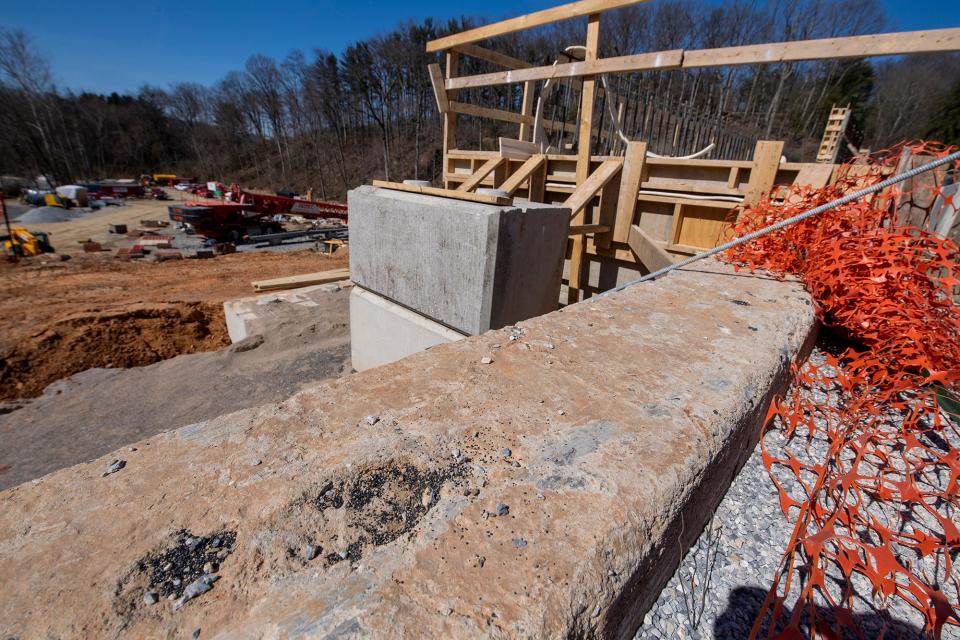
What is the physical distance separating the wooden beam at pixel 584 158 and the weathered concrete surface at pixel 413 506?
2713 mm

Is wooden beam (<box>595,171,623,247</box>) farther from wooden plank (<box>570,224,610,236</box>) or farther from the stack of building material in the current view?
the stack of building material

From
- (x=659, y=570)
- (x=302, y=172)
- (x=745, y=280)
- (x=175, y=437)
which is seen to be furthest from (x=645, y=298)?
(x=302, y=172)

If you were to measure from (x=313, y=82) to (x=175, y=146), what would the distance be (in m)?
27.5

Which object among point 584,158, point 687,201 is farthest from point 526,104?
point 687,201

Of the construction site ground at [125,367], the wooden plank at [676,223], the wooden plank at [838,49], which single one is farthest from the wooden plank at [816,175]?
the construction site ground at [125,367]

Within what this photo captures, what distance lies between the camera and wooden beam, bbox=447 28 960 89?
300cm

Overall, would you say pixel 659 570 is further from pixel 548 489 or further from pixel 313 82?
pixel 313 82

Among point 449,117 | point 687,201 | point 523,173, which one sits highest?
point 449,117

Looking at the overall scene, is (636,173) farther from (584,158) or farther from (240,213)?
(240,213)

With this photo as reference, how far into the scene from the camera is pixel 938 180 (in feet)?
11.4

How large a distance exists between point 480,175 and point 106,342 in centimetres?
849

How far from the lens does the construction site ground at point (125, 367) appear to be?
18.5ft

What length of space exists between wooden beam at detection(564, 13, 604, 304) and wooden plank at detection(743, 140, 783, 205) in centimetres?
Answer: 145

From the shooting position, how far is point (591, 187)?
454cm
